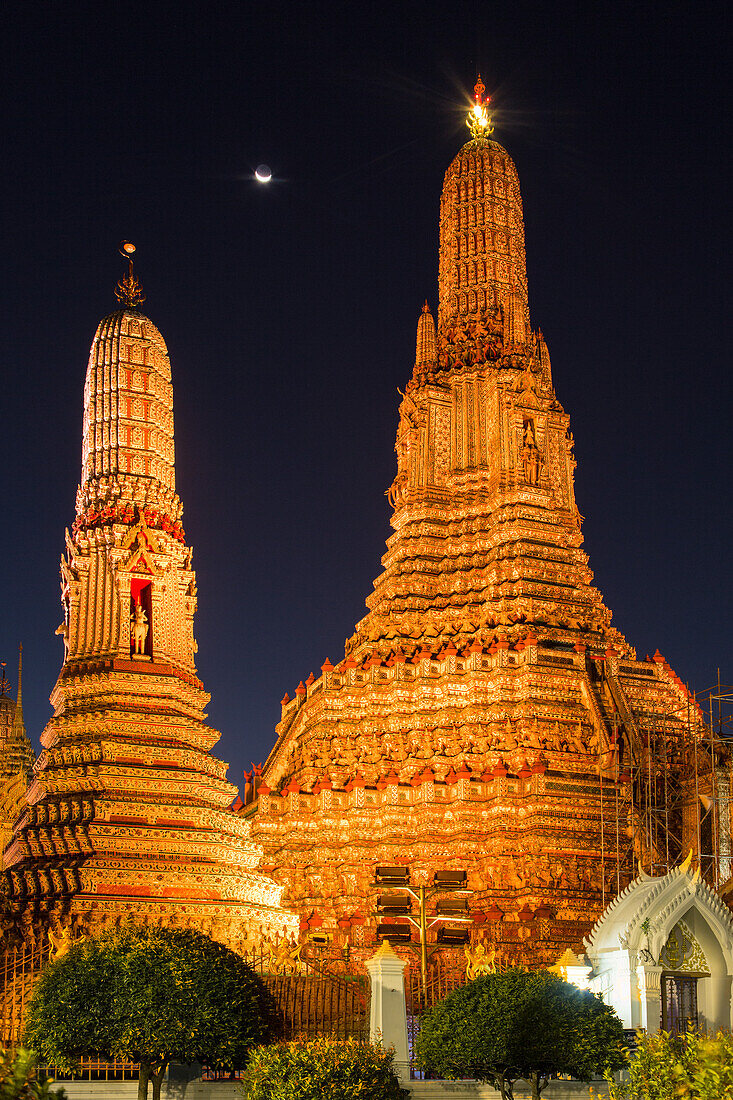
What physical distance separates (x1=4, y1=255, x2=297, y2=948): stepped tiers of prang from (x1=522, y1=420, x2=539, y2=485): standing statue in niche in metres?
12.2

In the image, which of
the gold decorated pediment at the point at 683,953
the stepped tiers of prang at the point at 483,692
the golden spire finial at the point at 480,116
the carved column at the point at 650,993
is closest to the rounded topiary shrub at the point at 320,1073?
the carved column at the point at 650,993

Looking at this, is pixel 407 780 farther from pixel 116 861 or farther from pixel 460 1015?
pixel 460 1015

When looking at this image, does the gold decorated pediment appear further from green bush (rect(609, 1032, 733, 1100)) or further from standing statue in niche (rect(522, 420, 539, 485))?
standing statue in niche (rect(522, 420, 539, 485))

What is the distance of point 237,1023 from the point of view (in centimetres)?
2153

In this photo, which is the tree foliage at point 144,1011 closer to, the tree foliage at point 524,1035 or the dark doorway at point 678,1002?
the tree foliage at point 524,1035

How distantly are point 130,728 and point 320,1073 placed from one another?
19.9m

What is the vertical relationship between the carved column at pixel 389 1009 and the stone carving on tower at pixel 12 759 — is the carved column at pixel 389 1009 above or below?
below

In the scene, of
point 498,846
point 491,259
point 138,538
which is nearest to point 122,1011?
point 498,846

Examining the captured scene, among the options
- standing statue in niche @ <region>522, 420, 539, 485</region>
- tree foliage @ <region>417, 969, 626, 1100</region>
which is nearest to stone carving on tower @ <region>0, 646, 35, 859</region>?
standing statue in niche @ <region>522, 420, 539, 485</region>

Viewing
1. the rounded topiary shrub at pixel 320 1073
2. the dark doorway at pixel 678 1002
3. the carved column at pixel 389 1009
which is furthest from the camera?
the carved column at pixel 389 1009

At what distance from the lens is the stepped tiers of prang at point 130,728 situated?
33.8 meters

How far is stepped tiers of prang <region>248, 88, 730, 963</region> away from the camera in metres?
37.4

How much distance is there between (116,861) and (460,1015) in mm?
14743

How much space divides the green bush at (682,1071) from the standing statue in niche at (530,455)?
31.3 metres
